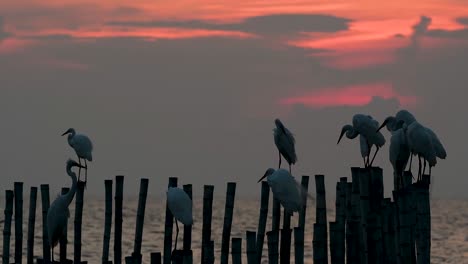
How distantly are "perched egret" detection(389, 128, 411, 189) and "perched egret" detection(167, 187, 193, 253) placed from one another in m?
3.41

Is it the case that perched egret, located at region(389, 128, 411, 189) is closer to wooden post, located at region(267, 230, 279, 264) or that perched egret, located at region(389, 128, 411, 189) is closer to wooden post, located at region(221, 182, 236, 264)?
wooden post, located at region(221, 182, 236, 264)

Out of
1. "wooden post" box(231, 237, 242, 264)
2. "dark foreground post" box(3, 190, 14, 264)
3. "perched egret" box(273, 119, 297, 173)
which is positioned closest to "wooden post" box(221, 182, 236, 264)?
"perched egret" box(273, 119, 297, 173)

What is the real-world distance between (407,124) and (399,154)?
5.61 feet

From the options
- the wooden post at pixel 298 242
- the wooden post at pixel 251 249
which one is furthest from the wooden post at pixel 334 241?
the wooden post at pixel 251 249

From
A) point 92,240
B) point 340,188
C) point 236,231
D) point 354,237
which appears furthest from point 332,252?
point 236,231

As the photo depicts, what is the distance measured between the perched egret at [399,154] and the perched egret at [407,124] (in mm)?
450

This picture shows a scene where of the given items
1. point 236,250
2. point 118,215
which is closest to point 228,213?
point 118,215

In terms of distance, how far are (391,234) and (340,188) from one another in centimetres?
249

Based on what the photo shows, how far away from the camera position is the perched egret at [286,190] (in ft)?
58.8

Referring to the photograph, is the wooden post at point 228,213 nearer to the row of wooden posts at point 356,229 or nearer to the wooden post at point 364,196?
the row of wooden posts at point 356,229

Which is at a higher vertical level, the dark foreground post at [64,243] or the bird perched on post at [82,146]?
the bird perched on post at [82,146]

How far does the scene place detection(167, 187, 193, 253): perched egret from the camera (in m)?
18.4

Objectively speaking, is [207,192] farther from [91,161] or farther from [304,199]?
[91,161]

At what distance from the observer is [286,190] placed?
18.0 m
